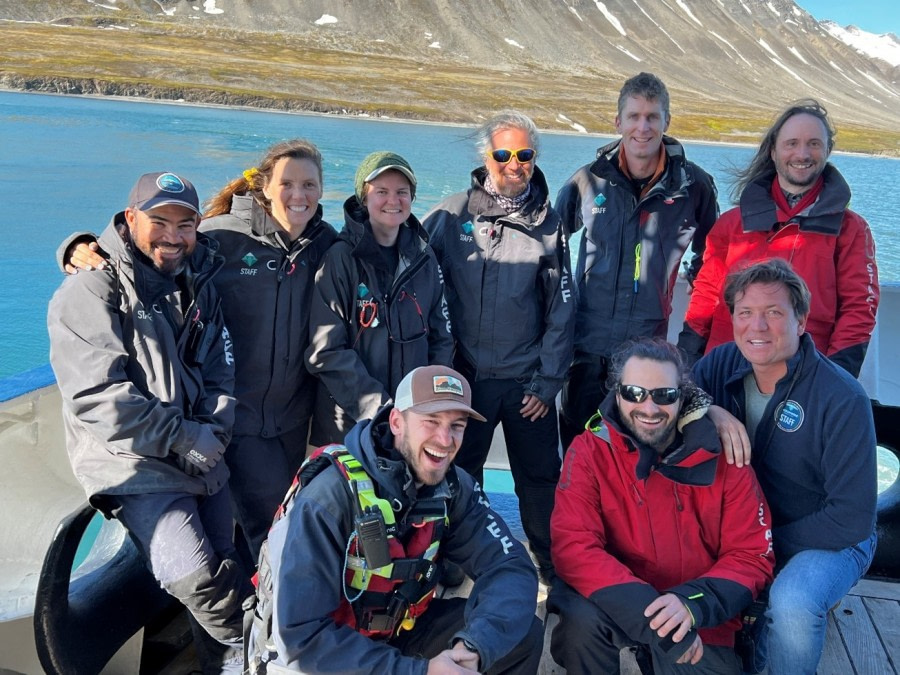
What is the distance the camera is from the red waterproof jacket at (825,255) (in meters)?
2.67

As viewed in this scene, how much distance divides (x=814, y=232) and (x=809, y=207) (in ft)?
0.30

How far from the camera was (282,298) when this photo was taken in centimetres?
260

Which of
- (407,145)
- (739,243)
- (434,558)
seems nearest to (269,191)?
(434,558)

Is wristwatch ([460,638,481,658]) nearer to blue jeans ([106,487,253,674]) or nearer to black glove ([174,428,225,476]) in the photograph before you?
blue jeans ([106,487,253,674])

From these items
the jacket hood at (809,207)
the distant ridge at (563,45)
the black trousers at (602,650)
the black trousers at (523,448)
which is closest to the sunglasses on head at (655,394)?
the black trousers at (602,650)

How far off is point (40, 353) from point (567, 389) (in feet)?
23.8

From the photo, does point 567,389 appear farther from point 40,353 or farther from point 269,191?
point 40,353

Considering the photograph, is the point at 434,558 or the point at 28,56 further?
the point at 28,56

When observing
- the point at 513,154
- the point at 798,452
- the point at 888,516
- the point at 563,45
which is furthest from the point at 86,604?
the point at 563,45

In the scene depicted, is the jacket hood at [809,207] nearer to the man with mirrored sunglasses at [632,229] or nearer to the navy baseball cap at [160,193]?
the man with mirrored sunglasses at [632,229]

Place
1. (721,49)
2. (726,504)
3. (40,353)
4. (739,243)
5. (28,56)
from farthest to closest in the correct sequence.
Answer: (721,49) < (28,56) < (40,353) < (739,243) < (726,504)

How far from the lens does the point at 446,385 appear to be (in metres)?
1.94

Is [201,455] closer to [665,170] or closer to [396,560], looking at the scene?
[396,560]

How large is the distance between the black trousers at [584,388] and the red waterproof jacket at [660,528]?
76 centimetres
